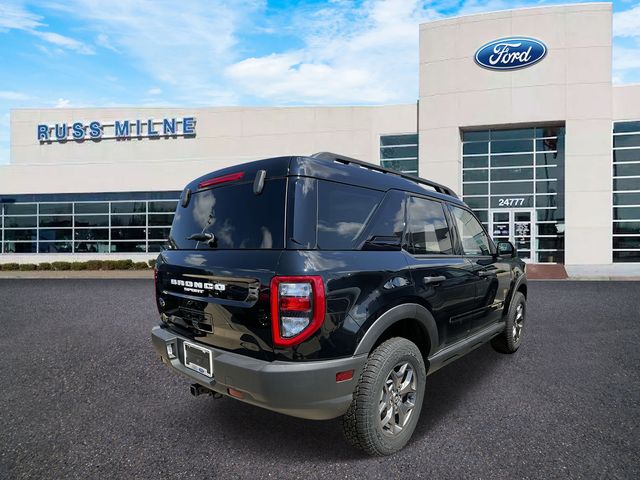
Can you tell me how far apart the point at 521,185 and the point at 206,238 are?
63.3 ft

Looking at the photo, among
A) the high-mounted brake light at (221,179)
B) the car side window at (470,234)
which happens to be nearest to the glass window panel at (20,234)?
the high-mounted brake light at (221,179)

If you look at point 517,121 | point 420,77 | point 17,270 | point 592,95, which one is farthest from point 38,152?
point 592,95

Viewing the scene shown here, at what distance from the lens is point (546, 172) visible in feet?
60.8

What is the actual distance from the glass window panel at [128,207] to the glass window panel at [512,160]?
1848 centimetres

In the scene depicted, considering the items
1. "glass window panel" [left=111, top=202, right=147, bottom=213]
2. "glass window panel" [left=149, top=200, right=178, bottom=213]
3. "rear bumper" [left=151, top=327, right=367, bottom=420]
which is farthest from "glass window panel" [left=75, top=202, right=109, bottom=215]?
"rear bumper" [left=151, top=327, right=367, bottom=420]

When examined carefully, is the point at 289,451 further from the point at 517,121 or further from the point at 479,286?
the point at 517,121

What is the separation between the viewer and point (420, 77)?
19125 millimetres

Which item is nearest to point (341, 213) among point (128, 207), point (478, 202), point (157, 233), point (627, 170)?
point (478, 202)

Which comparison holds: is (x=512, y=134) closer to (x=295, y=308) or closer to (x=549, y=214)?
(x=549, y=214)

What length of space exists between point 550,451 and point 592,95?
1937 centimetres

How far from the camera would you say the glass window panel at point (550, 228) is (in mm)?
18091

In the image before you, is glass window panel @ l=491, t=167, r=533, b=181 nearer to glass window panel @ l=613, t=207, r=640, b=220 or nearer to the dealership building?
the dealership building

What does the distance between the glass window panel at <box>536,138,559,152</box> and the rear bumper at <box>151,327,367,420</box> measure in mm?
19573

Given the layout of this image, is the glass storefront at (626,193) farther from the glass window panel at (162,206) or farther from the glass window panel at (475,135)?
the glass window panel at (162,206)
